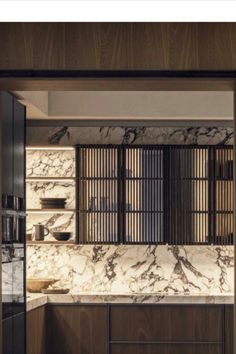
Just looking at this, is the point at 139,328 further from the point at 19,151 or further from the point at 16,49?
the point at 16,49

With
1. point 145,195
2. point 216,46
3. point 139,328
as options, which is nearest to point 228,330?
point 139,328

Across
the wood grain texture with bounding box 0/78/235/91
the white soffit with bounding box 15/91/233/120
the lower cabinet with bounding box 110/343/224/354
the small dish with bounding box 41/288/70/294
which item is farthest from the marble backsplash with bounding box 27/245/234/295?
the wood grain texture with bounding box 0/78/235/91

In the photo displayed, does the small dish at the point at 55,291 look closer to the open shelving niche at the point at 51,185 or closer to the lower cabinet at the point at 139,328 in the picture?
the lower cabinet at the point at 139,328

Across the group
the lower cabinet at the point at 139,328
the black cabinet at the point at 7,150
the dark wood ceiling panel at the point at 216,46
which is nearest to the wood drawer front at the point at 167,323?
the lower cabinet at the point at 139,328

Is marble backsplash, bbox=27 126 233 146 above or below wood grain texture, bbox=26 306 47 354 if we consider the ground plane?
above

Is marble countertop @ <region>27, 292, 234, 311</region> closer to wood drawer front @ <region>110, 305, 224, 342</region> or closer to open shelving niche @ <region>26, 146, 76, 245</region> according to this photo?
wood drawer front @ <region>110, 305, 224, 342</region>

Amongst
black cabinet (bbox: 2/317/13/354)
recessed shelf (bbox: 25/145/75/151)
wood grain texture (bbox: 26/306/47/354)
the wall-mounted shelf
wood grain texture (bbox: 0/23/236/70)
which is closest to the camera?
wood grain texture (bbox: 0/23/236/70)

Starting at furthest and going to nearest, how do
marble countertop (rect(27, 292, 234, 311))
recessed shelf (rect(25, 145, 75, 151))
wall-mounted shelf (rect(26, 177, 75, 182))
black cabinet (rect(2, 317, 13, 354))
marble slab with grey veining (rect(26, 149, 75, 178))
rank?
marble slab with grey veining (rect(26, 149, 75, 178)), wall-mounted shelf (rect(26, 177, 75, 182)), recessed shelf (rect(25, 145, 75, 151)), marble countertop (rect(27, 292, 234, 311)), black cabinet (rect(2, 317, 13, 354))
